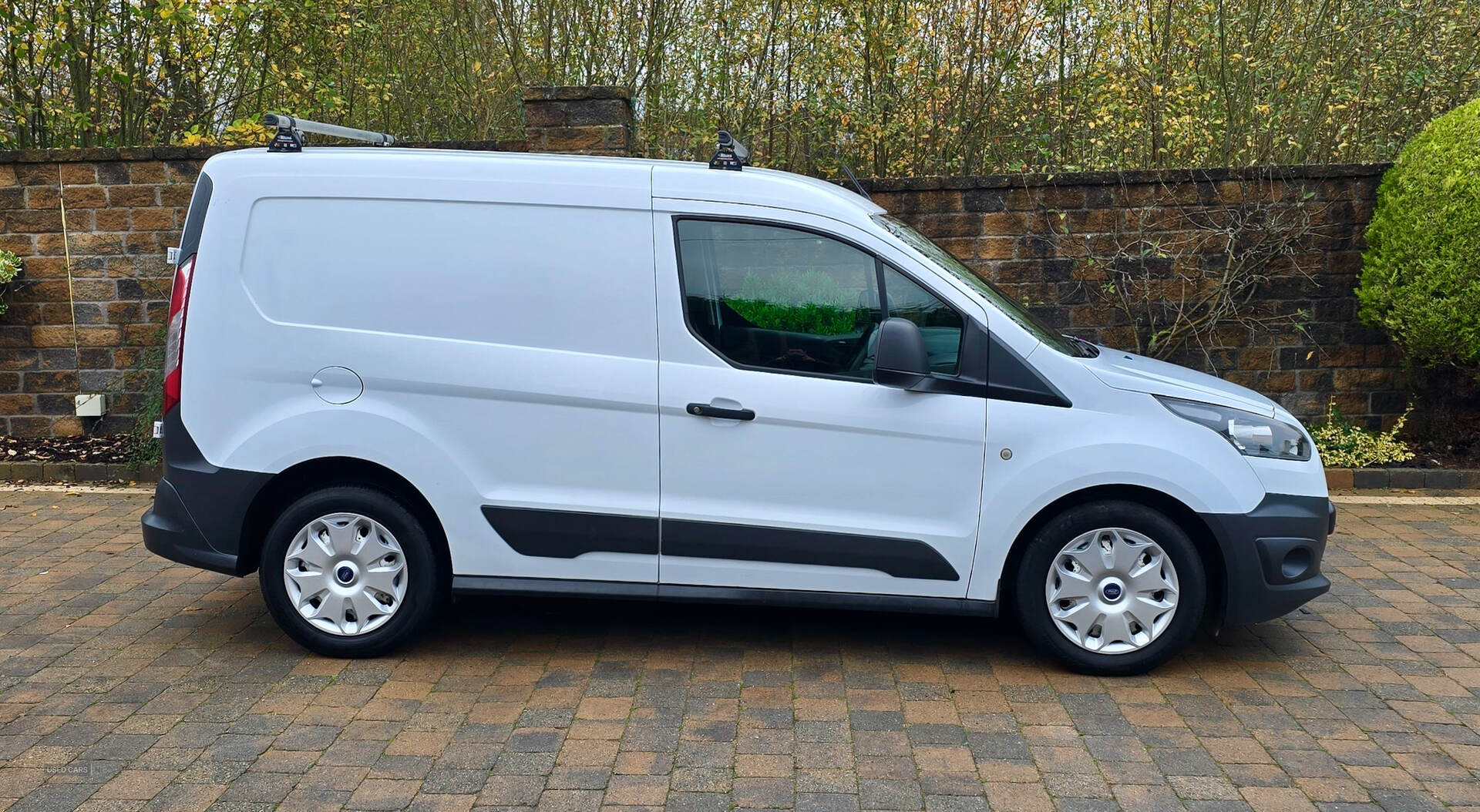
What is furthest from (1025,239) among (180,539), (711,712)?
(180,539)

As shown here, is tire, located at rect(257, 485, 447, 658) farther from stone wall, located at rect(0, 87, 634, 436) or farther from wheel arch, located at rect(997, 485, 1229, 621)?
stone wall, located at rect(0, 87, 634, 436)

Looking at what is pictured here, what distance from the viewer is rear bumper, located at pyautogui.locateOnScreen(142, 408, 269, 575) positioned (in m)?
4.78

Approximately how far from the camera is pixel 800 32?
9711 millimetres

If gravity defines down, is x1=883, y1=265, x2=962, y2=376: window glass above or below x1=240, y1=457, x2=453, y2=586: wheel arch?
above

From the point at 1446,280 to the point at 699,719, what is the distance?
6023 mm

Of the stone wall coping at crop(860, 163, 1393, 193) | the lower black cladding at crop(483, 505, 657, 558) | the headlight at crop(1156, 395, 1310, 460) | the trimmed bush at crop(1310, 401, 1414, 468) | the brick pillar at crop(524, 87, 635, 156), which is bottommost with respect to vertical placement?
the trimmed bush at crop(1310, 401, 1414, 468)

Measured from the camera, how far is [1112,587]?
4.60 metres

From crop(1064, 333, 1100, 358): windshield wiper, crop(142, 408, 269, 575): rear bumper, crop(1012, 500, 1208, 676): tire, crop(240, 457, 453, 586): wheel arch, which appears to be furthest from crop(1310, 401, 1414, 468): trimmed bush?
crop(142, 408, 269, 575): rear bumper

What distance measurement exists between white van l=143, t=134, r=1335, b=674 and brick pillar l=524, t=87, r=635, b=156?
3.66 meters

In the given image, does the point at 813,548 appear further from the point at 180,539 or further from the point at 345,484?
the point at 180,539

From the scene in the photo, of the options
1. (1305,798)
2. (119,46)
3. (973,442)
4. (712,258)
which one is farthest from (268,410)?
(119,46)

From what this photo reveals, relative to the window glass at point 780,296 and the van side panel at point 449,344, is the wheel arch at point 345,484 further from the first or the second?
the window glass at point 780,296

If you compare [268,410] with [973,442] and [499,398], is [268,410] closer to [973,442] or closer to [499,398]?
[499,398]

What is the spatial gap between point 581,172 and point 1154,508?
262 centimetres
